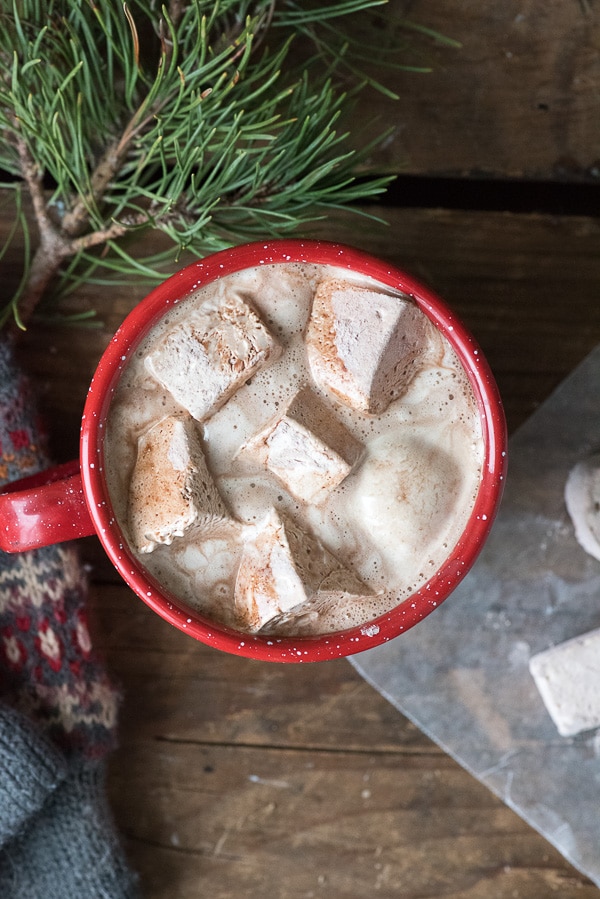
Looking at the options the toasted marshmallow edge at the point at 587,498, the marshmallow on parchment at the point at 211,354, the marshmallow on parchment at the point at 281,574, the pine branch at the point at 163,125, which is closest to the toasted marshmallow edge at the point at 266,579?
the marshmallow on parchment at the point at 281,574

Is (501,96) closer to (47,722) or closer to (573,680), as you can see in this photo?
(573,680)

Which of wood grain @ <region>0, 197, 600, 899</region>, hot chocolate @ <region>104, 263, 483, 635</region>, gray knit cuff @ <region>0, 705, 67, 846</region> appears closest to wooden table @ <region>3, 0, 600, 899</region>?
wood grain @ <region>0, 197, 600, 899</region>

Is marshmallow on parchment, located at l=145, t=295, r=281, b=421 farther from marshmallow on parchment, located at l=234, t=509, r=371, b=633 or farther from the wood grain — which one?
the wood grain

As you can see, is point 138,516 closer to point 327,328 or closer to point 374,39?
point 327,328

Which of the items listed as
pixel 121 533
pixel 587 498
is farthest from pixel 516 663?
pixel 121 533

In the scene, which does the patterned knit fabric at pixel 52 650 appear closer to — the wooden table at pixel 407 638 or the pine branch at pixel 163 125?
the wooden table at pixel 407 638

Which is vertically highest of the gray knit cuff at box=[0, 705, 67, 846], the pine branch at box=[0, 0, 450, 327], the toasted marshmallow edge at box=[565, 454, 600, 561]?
the pine branch at box=[0, 0, 450, 327]
